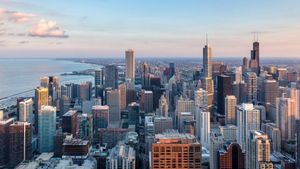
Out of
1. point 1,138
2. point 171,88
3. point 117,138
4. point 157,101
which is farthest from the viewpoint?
point 171,88

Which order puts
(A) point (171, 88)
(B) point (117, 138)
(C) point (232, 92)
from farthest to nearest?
(A) point (171, 88), (C) point (232, 92), (B) point (117, 138)

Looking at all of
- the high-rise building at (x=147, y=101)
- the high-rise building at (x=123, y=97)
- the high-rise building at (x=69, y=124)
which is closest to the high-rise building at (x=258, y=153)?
the high-rise building at (x=69, y=124)

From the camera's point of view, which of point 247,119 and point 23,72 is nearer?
point 247,119

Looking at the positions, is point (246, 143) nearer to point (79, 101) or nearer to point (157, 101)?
point (157, 101)

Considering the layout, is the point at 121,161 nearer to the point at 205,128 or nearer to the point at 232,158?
the point at 232,158

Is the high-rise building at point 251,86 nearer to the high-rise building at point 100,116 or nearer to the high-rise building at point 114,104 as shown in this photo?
the high-rise building at point 114,104

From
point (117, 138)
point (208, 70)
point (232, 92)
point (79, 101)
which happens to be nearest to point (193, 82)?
point (208, 70)

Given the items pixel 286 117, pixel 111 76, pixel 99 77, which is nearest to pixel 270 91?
pixel 286 117
